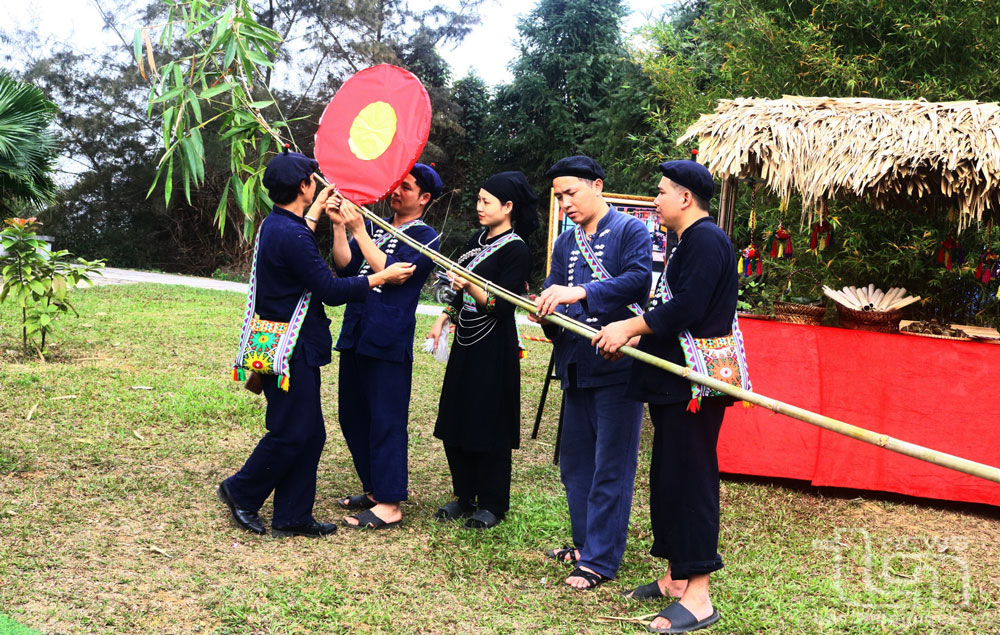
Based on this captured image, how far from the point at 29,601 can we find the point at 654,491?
2.30 m

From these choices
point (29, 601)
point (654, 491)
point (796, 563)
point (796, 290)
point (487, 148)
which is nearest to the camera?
point (29, 601)

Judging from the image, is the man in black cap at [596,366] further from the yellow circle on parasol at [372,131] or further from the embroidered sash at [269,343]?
the embroidered sash at [269,343]

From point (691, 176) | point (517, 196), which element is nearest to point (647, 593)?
point (691, 176)

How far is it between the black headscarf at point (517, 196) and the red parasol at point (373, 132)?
0.52 metres

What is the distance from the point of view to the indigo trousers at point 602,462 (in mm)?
3568

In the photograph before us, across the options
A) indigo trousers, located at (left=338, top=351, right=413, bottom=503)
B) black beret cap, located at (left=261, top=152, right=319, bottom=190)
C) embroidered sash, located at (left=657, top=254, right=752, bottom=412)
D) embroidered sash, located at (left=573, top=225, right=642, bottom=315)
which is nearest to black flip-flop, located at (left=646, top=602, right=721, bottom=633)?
embroidered sash, located at (left=657, top=254, right=752, bottom=412)

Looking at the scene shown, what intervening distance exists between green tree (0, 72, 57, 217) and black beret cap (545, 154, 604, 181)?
5.69 metres

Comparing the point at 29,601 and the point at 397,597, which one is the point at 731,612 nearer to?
the point at 397,597

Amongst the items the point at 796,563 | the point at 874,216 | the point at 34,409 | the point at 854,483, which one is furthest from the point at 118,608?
the point at 874,216

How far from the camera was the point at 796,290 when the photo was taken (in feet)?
25.8

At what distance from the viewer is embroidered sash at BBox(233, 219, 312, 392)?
3817 mm

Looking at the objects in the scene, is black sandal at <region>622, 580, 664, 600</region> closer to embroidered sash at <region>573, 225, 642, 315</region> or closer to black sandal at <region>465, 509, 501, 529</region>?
black sandal at <region>465, 509, 501, 529</region>

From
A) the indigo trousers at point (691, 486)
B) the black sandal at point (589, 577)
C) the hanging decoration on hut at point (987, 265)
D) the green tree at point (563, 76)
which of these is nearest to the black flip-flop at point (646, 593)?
the black sandal at point (589, 577)

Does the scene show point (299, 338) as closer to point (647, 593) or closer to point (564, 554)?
point (564, 554)
